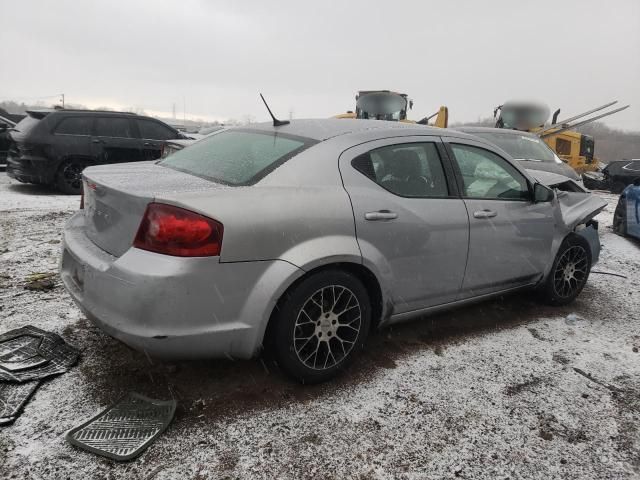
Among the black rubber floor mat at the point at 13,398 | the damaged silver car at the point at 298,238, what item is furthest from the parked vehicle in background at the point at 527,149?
the black rubber floor mat at the point at 13,398

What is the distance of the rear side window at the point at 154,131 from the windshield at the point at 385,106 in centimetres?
664

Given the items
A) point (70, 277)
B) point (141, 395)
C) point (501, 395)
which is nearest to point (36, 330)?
point (70, 277)

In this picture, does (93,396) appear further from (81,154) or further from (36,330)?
(81,154)

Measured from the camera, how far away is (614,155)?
4178cm

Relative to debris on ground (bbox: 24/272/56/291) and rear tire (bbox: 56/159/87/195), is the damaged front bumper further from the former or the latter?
rear tire (bbox: 56/159/87/195)

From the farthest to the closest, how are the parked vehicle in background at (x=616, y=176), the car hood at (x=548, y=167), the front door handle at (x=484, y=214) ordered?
the parked vehicle in background at (x=616, y=176) → the car hood at (x=548, y=167) → the front door handle at (x=484, y=214)

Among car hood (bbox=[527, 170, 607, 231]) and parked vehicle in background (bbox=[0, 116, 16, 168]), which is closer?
car hood (bbox=[527, 170, 607, 231])

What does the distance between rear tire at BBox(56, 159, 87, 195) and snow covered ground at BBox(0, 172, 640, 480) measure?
5054 mm

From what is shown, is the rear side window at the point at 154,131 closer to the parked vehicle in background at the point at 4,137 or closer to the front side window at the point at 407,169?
the parked vehicle in background at the point at 4,137

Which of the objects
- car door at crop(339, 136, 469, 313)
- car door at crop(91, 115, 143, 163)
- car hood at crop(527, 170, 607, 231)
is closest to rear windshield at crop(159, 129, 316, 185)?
car door at crop(339, 136, 469, 313)

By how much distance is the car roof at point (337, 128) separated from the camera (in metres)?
2.99

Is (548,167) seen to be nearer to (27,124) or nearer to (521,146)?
(521,146)

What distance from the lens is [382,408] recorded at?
261 cm

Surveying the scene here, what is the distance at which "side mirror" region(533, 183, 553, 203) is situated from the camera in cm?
374
